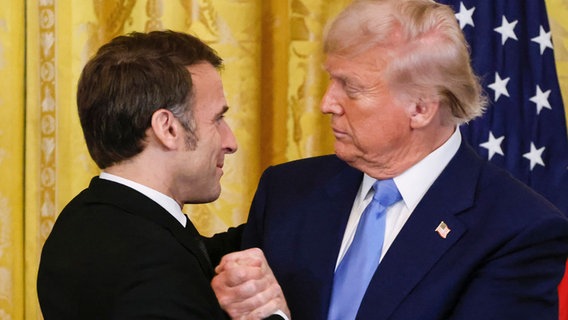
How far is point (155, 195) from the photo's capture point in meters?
2.04

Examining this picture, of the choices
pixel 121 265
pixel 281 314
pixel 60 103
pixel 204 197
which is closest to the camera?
pixel 121 265

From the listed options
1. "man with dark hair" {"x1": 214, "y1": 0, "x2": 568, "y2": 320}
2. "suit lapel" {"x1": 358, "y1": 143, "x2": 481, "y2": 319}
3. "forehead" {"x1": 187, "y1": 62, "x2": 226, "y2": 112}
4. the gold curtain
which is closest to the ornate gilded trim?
the gold curtain

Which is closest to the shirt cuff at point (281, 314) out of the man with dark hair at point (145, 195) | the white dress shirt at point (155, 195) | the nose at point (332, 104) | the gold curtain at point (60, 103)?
the man with dark hair at point (145, 195)

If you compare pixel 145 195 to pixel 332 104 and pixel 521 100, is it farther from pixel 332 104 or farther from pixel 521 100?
pixel 521 100

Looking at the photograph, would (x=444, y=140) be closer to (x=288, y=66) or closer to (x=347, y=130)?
(x=347, y=130)

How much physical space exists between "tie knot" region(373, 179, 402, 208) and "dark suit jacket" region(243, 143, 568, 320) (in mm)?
88

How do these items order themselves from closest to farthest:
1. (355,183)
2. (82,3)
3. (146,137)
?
(146,137)
(355,183)
(82,3)

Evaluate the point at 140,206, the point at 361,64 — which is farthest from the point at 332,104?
the point at 140,206

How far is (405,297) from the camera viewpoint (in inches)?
83.0

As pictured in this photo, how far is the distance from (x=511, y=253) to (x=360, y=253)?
14.1 inches

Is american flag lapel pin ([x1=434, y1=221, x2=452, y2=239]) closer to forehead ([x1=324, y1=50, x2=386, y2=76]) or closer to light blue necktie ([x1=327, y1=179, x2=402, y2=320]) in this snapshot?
light blue necktie ([x1=327, y1=179, x2=402, y2=320])

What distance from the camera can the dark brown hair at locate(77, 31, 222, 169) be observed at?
2.03m

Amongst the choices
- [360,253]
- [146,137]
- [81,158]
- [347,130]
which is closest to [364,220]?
[360,253]

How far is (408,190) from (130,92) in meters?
0.72
